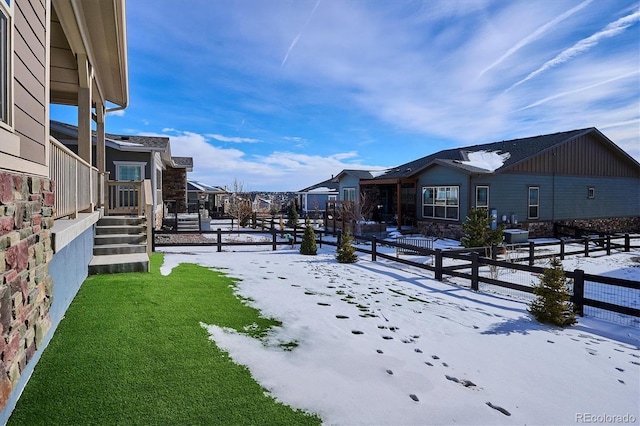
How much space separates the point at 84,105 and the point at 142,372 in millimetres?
5102

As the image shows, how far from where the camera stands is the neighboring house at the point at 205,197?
29.6 meters

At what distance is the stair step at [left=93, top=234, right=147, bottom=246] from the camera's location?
6.96 meters

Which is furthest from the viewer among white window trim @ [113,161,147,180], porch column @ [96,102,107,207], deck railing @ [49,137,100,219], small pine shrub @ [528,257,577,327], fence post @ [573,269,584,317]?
white window trim @ [113,161,147,180]

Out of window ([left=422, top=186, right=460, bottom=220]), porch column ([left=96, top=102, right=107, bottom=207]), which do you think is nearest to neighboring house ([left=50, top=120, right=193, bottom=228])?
porch column ([left=96, top=102, right=107, bottom=207])

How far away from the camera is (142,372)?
313 cm

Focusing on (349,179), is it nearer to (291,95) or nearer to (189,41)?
(291,95)

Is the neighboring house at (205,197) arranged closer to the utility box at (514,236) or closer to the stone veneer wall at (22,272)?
the utility box at (514,236)

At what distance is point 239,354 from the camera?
368cm

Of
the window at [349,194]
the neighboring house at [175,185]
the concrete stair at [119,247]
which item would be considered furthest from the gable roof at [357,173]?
the concrete stair at [119,247]

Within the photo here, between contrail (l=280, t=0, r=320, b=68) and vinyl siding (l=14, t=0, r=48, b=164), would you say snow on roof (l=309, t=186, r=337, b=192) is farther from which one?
vinyl siding (l=14, t=0, r=48, b=164)

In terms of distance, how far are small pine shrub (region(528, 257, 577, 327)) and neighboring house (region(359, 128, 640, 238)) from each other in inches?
442

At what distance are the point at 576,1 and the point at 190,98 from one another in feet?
66.3

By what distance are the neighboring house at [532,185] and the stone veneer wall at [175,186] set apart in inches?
486

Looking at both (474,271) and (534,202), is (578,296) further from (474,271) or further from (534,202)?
(534,202)
